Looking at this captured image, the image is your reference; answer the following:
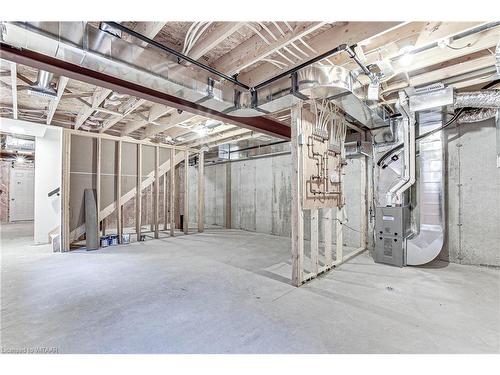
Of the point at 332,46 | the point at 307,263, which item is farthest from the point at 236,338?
the point at 332,46

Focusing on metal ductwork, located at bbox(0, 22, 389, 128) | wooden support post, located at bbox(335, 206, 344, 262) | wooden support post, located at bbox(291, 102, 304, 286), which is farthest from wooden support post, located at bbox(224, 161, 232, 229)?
wooden support post, located at bbox(291, 102, 304, 286)

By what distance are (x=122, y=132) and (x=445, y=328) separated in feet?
19.6

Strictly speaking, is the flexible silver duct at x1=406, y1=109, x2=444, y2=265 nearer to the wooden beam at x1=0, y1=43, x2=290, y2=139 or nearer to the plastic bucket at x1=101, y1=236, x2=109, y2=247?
the wooden beam at x1=0, y1=43, x2=290, y2=139

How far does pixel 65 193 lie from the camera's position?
4477 millimetres

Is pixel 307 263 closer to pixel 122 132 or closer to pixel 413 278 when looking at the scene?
pixel 413 278

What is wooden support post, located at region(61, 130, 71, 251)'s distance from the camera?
14.6ft

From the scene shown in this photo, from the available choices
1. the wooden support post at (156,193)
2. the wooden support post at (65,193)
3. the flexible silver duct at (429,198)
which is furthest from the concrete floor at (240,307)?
the wooden support post at (156,193)

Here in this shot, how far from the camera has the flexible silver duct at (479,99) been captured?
2.90 metres

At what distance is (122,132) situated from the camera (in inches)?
203

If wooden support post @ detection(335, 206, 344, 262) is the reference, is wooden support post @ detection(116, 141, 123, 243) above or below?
above

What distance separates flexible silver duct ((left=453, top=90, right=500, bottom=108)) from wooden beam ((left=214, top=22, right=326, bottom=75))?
7.58 feet

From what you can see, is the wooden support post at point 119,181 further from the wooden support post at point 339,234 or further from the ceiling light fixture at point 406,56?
the ceiling light fixture at point 406,56

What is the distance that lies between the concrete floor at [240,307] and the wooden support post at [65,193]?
74 cm
